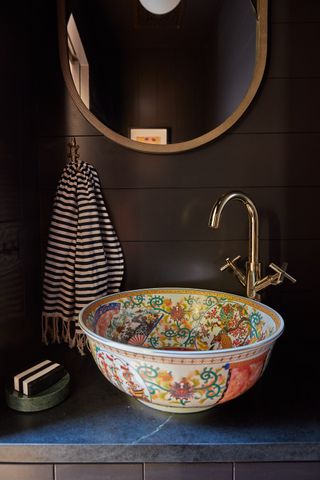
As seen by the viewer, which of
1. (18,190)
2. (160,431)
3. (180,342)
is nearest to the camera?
(160,431)

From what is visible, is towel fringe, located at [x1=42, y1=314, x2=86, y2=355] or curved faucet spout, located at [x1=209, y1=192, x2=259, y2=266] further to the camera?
towel fringe, located at [x1=42, y1=314, x2=86, y2=355]

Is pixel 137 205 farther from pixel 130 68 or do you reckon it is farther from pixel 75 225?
pixel 130 68

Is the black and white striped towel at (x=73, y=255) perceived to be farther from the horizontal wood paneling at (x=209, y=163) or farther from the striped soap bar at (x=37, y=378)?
the striped soap bar at (x=37, y=378)

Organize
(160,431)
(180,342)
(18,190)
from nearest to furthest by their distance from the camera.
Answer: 1. (160,431)
2. (18,190)
3. (180,342)

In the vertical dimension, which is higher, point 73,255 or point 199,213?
point 199,213

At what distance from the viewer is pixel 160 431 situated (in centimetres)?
63

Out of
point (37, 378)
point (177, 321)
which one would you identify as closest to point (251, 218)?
point (177, 321)

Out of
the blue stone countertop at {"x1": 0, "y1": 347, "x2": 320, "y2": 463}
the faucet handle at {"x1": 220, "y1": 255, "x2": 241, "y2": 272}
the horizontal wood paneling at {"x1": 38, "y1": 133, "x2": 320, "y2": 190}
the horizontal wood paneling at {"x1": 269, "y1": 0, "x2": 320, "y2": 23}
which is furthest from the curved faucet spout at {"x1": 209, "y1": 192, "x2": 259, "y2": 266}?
the horizontal wood paneling at {"x1": 269, "y1": 0, "x2": 320, "y2": 23}

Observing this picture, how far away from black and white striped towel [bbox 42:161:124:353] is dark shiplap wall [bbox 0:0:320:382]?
0.19 ft

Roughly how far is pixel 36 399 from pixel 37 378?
43mm

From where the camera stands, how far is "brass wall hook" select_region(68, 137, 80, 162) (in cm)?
101

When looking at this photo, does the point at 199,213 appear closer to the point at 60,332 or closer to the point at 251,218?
the point at 251,218

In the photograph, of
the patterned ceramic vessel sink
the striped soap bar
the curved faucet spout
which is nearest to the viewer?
the patterned ceramic vessel sink

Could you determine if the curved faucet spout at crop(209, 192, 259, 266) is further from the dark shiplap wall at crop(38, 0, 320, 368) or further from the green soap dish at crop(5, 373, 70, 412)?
the green soap dish at crop(5, 373, 70, 412)
